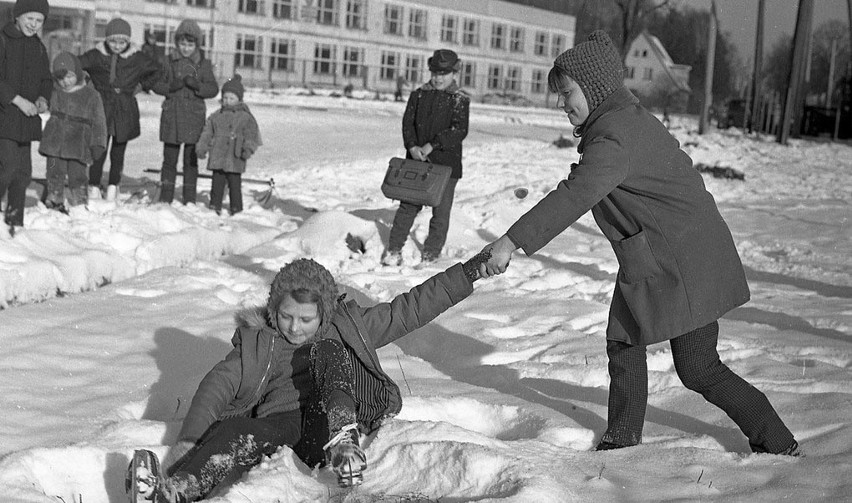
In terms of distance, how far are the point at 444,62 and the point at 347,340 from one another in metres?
4.12

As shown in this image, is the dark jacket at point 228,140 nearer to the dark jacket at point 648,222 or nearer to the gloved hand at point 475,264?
the gloved hand at point 475,264

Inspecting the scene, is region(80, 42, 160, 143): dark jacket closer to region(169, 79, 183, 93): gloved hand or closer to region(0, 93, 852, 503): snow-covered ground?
region(169, 79, 183, 93): gloved hand

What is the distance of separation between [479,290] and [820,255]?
11.8ft

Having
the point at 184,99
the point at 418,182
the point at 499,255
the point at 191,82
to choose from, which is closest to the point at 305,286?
the point at 499,255

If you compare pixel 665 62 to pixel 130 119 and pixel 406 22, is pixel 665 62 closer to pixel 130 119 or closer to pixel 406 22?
pixel 406 22

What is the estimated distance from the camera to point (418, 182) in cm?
754

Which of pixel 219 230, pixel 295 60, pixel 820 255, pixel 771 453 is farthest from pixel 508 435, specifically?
pixel 295 60

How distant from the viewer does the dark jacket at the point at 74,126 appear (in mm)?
8258

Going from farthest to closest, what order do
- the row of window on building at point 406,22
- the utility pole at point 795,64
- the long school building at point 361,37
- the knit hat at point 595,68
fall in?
the row of window on building at point 406,22
the long school building at point 361,37
the utility pole at point 795,64
the knit hat at point 595,68

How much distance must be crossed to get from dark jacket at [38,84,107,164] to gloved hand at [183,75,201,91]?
45.9 inches

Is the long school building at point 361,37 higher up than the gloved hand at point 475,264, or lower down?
higher up

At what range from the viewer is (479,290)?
22.7 feet

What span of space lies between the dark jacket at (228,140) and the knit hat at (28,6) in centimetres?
253

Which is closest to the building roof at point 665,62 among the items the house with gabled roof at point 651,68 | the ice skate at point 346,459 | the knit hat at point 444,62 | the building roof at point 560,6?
the house with gabled roof at point 651,68
